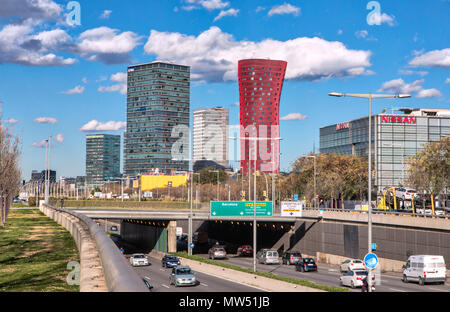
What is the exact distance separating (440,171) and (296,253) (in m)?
26.4

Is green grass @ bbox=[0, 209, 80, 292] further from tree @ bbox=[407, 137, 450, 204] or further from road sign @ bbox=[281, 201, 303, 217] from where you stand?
tree @ bbox=[407, 137, 450, 204]

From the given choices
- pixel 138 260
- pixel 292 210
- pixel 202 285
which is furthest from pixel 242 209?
pixel 202 285

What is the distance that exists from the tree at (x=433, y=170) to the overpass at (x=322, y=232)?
16998mm

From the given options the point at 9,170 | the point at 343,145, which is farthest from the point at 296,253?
the point at 343,145

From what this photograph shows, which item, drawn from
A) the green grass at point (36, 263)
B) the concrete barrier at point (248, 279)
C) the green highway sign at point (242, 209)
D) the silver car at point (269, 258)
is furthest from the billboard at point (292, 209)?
the green grass at point (36, 263)

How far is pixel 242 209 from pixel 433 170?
100 ft

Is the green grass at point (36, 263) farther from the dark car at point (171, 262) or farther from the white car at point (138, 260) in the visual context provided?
the white car at point (138, 260)

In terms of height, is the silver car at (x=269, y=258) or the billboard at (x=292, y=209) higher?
the billboard at (x=292, y=209)

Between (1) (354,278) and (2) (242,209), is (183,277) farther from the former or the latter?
(2) (242,209)

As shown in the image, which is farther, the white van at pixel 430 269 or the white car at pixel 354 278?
the white van at pixel 430 269

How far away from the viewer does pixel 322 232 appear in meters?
74.1

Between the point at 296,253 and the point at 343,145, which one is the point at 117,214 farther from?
the point at 343,145

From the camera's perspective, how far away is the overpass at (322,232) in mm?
53344

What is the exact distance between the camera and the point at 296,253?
70.6 m
